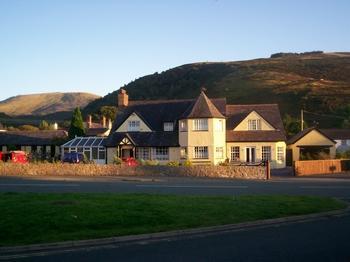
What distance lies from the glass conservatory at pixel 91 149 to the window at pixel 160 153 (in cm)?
651

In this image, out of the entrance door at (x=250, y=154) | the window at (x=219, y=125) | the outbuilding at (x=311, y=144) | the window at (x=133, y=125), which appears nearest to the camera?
the window at (x=219, y=125)

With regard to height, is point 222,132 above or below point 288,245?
above

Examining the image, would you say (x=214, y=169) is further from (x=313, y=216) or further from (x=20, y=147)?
(x=20, y=147)

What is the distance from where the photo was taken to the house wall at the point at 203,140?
5080 centimetres

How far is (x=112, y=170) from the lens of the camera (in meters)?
42.2

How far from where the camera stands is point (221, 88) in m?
140

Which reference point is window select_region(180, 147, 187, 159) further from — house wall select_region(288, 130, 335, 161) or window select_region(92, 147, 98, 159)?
house wall select_region(288, 130, 335, 161)

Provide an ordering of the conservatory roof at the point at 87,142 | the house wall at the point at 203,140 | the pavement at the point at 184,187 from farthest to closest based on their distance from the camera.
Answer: the conservatory roof at the point at 87,142 → the house wall at the point at 203,140 → the pavement at the point at 184,187

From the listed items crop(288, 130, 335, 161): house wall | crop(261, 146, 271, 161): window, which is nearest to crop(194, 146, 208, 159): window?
crop(261, 146, 271, 161): window

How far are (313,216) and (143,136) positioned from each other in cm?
3841

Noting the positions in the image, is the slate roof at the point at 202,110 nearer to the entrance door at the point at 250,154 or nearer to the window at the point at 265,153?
the entrance door at the point at 250,154

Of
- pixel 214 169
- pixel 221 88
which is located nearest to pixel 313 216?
pixel 214 169

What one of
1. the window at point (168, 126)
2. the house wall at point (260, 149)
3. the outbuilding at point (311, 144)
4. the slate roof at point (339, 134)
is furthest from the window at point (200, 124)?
the slate roof at point (339, 134)

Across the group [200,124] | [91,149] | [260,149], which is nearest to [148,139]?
[200,124]
